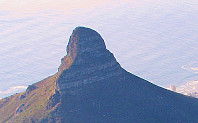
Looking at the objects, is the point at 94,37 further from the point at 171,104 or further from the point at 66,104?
the point at 171,104

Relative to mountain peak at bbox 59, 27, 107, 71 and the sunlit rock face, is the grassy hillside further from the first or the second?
mountain peak at bbox 59, 27, 107, 71

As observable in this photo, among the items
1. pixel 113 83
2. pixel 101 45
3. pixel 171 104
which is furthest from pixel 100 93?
pixel 171 104

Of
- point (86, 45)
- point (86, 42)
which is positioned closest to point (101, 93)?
point (86, 45)

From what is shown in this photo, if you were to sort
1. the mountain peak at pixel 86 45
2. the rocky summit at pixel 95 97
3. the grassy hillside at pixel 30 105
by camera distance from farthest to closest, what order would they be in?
the mountain peak at pixel 86 45, the grassy hillside at pixel 30 105, the rocky summit at pixel 95 97

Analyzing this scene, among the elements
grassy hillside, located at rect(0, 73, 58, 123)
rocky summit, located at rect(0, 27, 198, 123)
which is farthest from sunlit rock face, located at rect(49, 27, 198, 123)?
grassy hillside, located at rect(0, 73, 58, 123)

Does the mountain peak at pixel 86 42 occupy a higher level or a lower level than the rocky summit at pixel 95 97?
higher

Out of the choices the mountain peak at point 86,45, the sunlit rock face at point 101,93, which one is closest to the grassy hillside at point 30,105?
the sunlit rock face at point 101,93

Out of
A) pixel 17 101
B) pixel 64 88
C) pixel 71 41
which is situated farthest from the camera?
pixel 17 101

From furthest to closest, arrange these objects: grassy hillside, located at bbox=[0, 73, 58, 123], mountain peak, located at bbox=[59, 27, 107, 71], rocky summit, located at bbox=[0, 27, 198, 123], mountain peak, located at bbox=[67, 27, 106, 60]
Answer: mountain peak, located at bbox=[67, 27, 106, 60] < mountain peak, located at bbox=[59, 27, 107, 71] < grassy hillside, located at bbox=[0, 73, 58, 123] < rocky summit, located at bbox=[0, 27, 198, 123]

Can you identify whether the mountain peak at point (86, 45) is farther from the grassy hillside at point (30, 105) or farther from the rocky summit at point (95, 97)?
the grassy hillside at point (30, 105)
